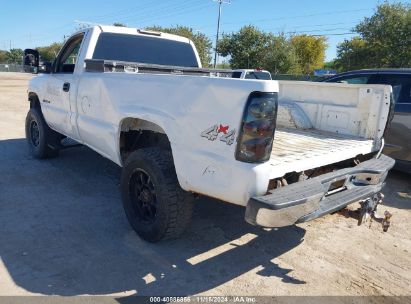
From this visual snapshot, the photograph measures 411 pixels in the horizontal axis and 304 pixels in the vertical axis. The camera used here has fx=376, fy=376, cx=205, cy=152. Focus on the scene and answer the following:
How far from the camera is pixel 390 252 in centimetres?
367

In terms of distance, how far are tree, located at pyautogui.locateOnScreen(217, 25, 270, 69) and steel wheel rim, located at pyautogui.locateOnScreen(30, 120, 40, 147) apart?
118ft

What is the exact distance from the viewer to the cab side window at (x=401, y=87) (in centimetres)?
573

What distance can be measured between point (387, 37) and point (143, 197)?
1329 inches

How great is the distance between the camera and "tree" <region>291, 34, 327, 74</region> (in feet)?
192

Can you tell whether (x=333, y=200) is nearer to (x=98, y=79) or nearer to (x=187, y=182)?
(x=187, y=182)

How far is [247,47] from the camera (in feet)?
135

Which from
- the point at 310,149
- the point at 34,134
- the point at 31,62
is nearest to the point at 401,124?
the point at 310,149

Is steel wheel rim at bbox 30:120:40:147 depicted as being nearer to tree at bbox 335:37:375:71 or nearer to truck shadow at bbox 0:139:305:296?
truck shadow at bbox 0:139:305:296

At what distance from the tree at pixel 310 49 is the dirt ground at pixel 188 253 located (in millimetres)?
57135

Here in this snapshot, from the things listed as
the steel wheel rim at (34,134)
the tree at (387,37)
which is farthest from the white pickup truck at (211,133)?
the tree at (387,37)

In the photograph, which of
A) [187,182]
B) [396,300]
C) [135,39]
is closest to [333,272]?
[396,300]

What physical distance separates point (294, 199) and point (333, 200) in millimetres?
551

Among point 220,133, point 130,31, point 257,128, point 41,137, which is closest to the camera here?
point 257,128

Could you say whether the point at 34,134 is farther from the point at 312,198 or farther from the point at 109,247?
the point at 312,198
